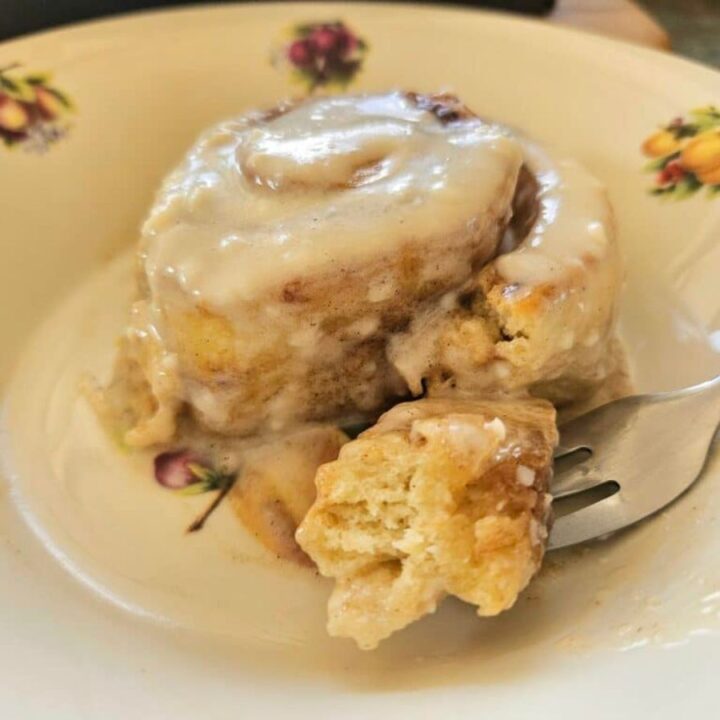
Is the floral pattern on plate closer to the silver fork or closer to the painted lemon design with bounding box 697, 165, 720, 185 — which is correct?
the silver fork

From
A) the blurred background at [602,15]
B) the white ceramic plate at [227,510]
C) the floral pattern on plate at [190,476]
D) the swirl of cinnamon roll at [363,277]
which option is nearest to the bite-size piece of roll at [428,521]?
the white ceramic plate at [227,510]

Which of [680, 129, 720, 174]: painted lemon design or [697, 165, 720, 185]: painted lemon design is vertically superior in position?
[680, 129, 720, 174]: painted lemon design

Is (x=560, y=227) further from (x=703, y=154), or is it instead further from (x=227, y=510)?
(x=227, y=510)

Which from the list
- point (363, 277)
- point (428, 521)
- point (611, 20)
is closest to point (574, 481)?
point (428, 521)

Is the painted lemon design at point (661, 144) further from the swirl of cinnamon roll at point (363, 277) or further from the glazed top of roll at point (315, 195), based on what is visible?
the glazed top of roll at point (315, 195)

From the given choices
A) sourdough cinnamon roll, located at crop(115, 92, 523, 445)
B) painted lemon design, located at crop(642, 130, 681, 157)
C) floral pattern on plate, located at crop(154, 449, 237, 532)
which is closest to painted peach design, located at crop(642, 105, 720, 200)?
painted lemon design, located at crop(642, 130, 681, 157)

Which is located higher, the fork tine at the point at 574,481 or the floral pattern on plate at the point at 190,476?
the fork tine at the point at 574,481
